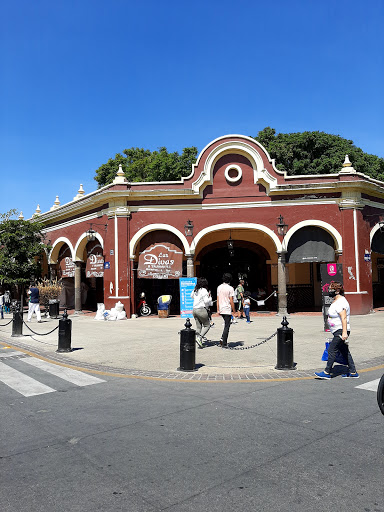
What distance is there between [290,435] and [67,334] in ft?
24.2

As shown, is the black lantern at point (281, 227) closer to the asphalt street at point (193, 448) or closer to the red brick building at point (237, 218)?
the red brick building at point (237, 218)

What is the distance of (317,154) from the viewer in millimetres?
36812

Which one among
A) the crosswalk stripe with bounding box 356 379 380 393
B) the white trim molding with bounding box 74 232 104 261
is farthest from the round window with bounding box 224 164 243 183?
the crosswalk stripe with bounding box 356 379 380 393

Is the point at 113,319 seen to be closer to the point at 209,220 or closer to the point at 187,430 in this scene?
the point at 209,220

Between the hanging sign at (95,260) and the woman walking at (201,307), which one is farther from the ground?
the hanging sign at (95,260)

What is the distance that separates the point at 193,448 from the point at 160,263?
54.1ft

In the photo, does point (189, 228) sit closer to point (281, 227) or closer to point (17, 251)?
point (281, 227)

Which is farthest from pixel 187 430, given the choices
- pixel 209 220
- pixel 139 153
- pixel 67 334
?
pixel 139 153

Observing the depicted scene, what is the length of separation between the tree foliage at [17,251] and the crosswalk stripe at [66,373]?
14.7 meters

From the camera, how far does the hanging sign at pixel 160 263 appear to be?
20.7m

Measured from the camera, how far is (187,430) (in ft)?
16.5

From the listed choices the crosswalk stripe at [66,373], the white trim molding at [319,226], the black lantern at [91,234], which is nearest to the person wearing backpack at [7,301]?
the black lantern at [91,234]

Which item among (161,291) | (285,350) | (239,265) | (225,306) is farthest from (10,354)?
(239,265)

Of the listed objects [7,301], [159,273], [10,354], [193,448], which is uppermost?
[159,273]
